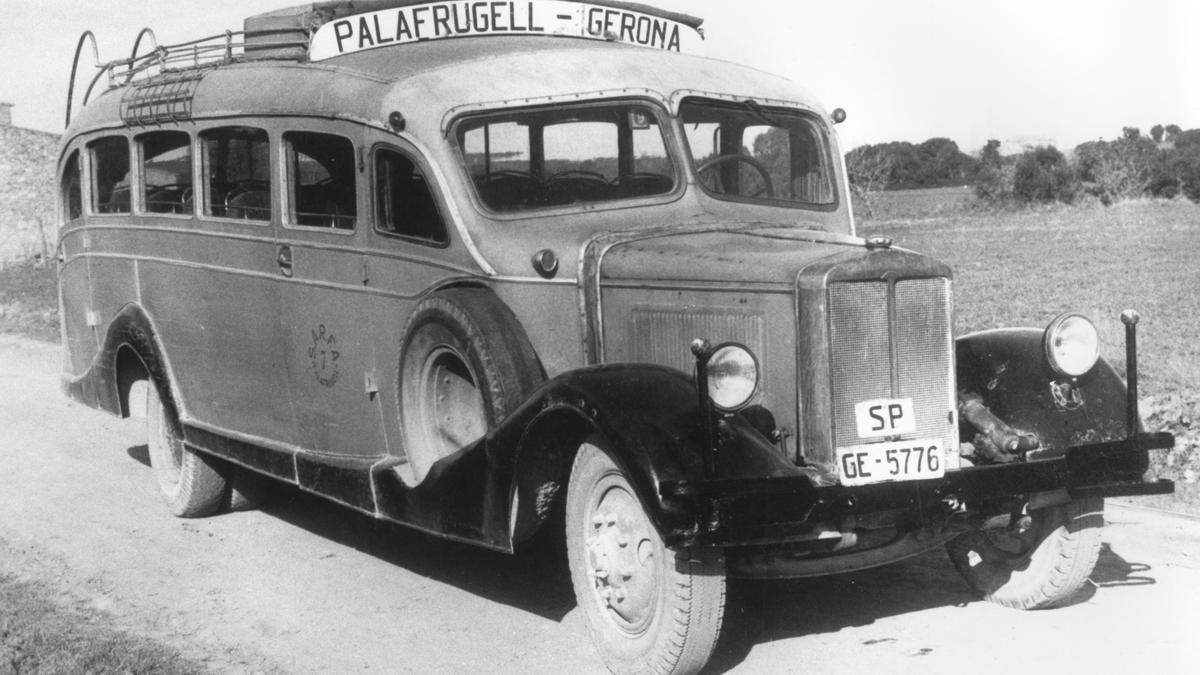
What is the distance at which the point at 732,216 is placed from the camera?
539 centimetres

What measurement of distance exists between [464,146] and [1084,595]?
2990 millimetres

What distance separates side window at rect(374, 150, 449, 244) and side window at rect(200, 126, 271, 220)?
844 millimetres

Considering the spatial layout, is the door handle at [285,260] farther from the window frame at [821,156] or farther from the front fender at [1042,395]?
the front fender at [1042,395]

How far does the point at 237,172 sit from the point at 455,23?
52.2 inches

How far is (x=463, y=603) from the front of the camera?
17.7 feet

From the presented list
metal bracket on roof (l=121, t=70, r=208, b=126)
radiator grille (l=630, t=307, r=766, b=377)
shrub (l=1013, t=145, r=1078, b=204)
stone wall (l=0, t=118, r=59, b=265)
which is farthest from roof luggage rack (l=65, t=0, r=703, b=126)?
shrub (l=1013, t=145, r=1078, b=204)

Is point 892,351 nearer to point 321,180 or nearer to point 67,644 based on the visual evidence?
point 321,180

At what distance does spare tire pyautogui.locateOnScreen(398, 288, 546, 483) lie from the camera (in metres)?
4.82

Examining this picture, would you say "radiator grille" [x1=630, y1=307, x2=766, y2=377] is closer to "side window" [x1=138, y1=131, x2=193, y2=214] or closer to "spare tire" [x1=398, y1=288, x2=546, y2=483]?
"spare tire" [x1=398, y1=288, x2=546, y2=483]

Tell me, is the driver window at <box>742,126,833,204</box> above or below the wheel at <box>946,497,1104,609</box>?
above

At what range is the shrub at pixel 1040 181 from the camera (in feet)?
152

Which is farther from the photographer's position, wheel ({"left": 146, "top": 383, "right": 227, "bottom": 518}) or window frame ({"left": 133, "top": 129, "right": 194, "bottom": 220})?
wheel ({"left": 146, "top": 383, "right": 227, "bottom": 518})

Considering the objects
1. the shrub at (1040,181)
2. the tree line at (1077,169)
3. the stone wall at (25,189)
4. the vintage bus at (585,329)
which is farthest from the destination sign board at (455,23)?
the shrub at (1040,181)

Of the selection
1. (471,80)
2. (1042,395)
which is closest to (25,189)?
(471,80)
